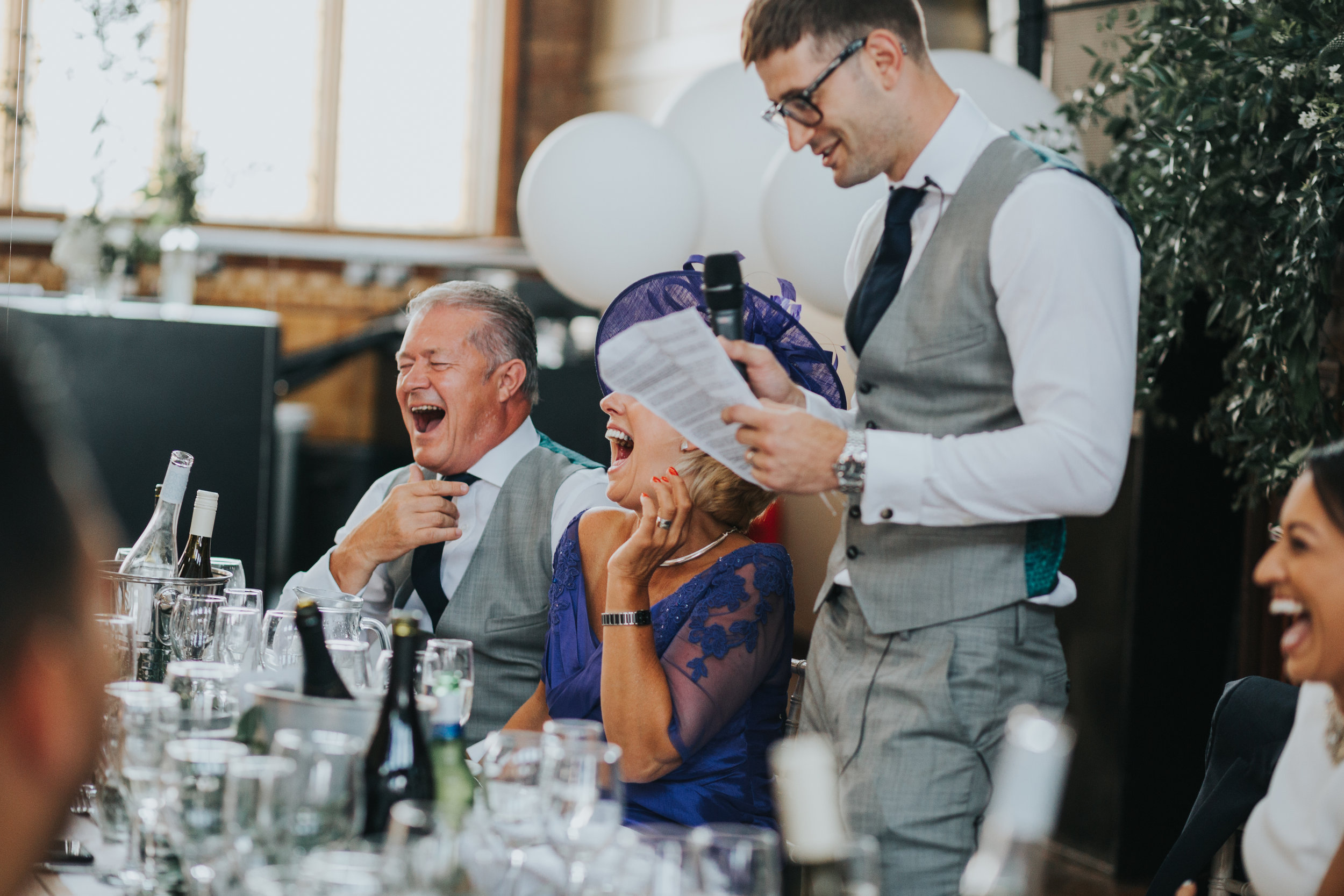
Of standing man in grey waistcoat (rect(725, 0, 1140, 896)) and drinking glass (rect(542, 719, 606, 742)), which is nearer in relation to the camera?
drinking glass (rect(542, 719, 606, 742))

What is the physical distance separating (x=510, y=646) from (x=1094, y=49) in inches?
113

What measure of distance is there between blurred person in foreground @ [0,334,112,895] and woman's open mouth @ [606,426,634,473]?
54.8 inches

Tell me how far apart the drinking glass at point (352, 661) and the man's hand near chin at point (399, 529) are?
0.72m

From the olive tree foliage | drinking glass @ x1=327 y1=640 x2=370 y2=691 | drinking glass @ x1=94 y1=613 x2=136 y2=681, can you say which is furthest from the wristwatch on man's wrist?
the olive tree foliage

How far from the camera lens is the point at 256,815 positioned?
1010 millimetres

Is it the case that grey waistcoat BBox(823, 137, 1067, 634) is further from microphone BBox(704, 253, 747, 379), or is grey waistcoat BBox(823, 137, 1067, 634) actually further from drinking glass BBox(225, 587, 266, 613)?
drinking glass BBox(225, 587, 266, 613)

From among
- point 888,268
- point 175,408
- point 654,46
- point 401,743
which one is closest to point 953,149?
point 888,268

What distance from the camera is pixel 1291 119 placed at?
2.83m

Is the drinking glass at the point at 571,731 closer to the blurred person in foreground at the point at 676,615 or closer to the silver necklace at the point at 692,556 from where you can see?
the blurred person in foreground at the point at 676,615

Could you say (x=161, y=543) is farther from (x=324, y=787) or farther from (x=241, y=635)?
(x=324, y=787)

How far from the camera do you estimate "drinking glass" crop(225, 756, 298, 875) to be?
1010 mm

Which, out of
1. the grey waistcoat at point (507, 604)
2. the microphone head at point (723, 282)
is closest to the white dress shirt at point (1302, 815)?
the microphone head at point (723, 282)

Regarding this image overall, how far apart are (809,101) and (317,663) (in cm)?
84

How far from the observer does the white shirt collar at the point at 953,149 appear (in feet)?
5.29
